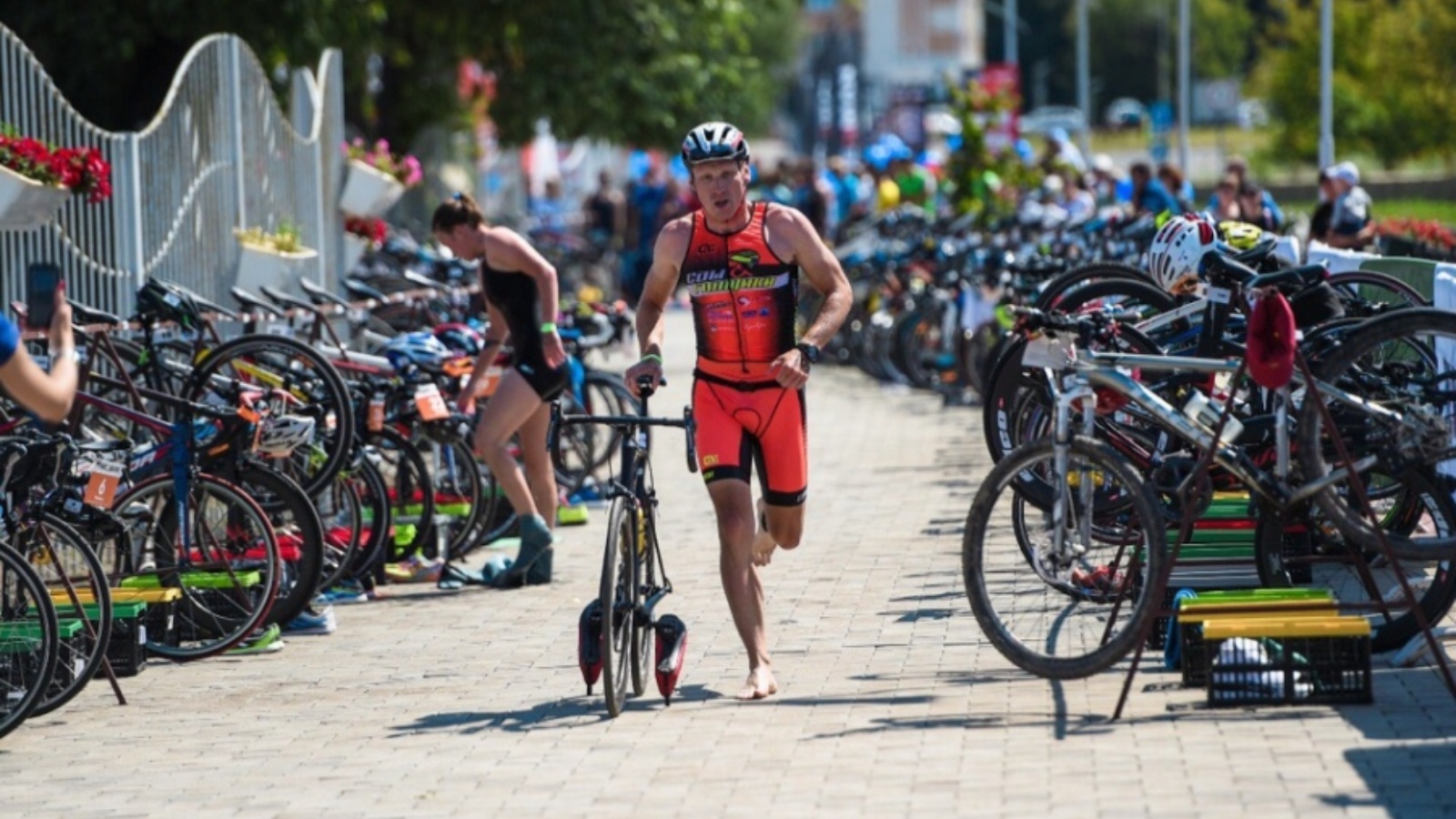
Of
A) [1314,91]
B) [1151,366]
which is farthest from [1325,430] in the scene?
[1314,91]

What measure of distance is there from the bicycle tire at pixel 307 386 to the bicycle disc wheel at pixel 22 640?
2.92 meters

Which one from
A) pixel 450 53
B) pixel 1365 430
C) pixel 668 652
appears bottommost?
pixel 668 652

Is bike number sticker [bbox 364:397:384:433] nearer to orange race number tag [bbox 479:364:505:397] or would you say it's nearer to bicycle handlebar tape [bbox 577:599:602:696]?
orange race number tag [bbox 479:364:505:397]

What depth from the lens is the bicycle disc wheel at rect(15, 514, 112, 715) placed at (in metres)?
8.83

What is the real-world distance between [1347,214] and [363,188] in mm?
6929

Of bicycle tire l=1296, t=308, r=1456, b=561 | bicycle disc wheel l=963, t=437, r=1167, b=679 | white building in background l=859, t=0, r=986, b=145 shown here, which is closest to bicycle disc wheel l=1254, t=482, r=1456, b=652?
bicycle tire l=1296, t=308, r=1456, b=561

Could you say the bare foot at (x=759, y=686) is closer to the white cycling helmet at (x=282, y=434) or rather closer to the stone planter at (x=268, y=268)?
the white cycling helmet at (x=282, y=434)

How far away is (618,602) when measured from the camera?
27.9 ft

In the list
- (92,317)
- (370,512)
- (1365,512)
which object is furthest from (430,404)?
(1365,512)

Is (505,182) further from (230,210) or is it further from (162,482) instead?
(162,482)

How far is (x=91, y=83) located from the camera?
25.3 meters

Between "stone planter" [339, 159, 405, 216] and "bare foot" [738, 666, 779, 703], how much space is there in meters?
10.8

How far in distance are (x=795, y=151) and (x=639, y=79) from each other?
7435cm

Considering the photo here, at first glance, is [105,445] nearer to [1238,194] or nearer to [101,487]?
[101,487]
